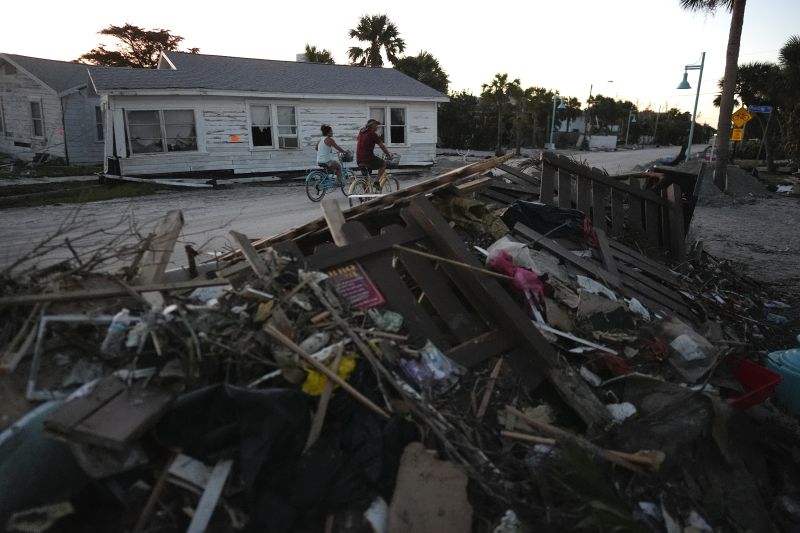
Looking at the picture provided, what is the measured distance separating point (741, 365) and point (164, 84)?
1706cm

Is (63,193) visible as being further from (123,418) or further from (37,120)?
(123,418)

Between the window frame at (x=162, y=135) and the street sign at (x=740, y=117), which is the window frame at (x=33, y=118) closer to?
the window frame at (x=162, y=135)

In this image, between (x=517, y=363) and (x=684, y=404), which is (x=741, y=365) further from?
(x=517, y=363)

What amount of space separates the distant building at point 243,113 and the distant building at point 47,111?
16.4 ft

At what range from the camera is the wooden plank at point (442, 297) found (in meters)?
3.57

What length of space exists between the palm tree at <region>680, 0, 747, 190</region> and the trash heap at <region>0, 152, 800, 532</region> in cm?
1737

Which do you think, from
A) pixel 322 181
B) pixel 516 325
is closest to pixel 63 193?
pixel 322 181

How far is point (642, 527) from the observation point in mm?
2418

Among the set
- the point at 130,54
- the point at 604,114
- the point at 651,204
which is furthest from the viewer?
the point at 604,114

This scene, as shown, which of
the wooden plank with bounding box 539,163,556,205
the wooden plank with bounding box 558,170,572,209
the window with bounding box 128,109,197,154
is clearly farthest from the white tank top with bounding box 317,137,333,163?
the wooden plank with bounding box 558,170,572,209

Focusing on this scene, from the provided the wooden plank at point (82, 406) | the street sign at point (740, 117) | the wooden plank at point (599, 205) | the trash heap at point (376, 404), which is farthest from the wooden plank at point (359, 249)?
the street sign at point (740, 117)

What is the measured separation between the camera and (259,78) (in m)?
18.8

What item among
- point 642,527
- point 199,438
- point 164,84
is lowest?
point 642,527

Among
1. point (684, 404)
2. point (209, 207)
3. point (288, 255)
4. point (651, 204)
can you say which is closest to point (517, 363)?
point (684, 404)
